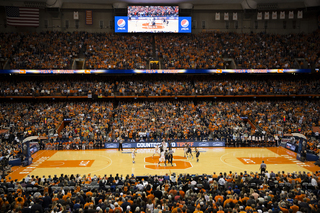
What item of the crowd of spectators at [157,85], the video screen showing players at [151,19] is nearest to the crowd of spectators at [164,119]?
the crowd of spectators at [157,85]

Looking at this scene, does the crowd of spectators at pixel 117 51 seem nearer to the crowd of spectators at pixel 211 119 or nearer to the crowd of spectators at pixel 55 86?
the crowd of spectators at pixel 55 86

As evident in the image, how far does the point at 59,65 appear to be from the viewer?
138 feet

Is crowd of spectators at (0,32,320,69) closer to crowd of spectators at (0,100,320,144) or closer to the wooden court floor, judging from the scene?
crowd of spectators at (0,100,320,144)

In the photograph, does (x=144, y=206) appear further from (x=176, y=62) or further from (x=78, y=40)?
(x=78, y=40)

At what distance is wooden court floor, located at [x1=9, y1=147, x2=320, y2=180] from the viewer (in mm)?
22391

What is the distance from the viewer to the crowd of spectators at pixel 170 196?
36.4 feet

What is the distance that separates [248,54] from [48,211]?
43.3 meters

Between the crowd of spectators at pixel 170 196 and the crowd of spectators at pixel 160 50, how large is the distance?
97.0ft

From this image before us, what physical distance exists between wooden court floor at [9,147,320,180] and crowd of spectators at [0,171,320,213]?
19.5ft

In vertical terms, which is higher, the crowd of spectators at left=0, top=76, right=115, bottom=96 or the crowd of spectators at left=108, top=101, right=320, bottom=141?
the crowd of spectators at left=0, top=76, right=115, bottom=96

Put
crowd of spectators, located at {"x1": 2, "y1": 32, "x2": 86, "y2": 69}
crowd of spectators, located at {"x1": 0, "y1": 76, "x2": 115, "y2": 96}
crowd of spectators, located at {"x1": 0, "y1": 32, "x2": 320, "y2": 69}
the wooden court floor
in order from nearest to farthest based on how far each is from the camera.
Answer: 1. the wooden court floor
2. crowd of spectators, located at {"x1": 0, "y1": 76, "x2": 115, "y2": 96}
3. crowd of spectators, located at {"x1": 2, "y1": 32, "x2": 86, "y2": 69}
4. crowd of spectators, located at {"x1": 0, "y1": 32, "x2": 320, "y2": 69}

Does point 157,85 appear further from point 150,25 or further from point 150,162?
point 150,162

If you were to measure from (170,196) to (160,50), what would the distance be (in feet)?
123

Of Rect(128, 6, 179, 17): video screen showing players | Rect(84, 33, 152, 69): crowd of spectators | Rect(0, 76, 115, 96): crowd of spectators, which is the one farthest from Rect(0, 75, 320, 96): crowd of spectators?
Rect(128, 6, 179, 17): video screen showing players
